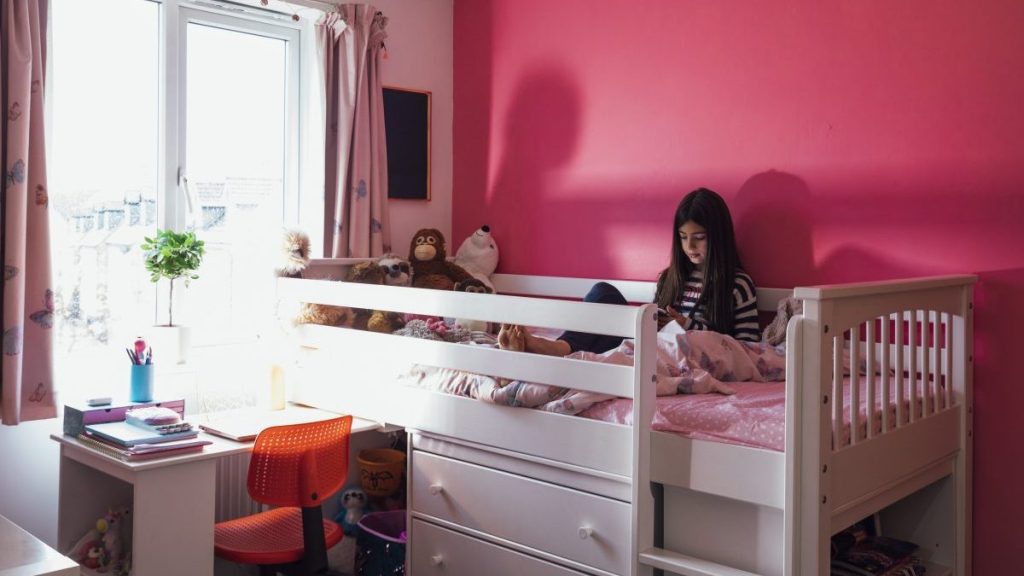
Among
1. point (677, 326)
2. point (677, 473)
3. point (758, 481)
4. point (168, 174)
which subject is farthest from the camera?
point (168, 174)

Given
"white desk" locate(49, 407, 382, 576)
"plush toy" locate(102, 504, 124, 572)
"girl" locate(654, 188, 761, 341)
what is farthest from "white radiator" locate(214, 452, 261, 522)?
"girl" locate(654, 188, 761, 341)

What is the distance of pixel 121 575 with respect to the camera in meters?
2.44

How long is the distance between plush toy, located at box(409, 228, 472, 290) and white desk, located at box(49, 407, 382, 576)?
42.4 inches

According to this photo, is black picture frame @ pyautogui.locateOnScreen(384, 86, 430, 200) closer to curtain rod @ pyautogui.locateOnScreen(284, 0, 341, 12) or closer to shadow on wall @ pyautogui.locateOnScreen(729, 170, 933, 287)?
curtain rod @ pyautogui.locateOnScreen(284, 0, 341, 12)

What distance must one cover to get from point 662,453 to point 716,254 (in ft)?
3.09

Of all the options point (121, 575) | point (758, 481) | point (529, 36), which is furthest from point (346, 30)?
point (758, 481)

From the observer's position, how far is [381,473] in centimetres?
288

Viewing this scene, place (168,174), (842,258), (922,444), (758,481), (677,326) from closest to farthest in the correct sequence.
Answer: (758,481), (922,444), (677,326), (842,258), (168,174)

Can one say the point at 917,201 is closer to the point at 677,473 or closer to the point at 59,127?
the point at 677,473

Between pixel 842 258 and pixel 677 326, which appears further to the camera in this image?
pixel 842 258

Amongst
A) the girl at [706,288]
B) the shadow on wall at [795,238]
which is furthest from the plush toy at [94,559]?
the shadow on wall at [795,238]

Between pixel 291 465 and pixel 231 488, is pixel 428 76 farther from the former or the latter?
pixel 291 465

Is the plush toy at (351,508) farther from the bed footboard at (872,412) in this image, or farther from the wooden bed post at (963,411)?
the wooden bed post at (963,411)

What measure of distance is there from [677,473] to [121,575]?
1.52m
